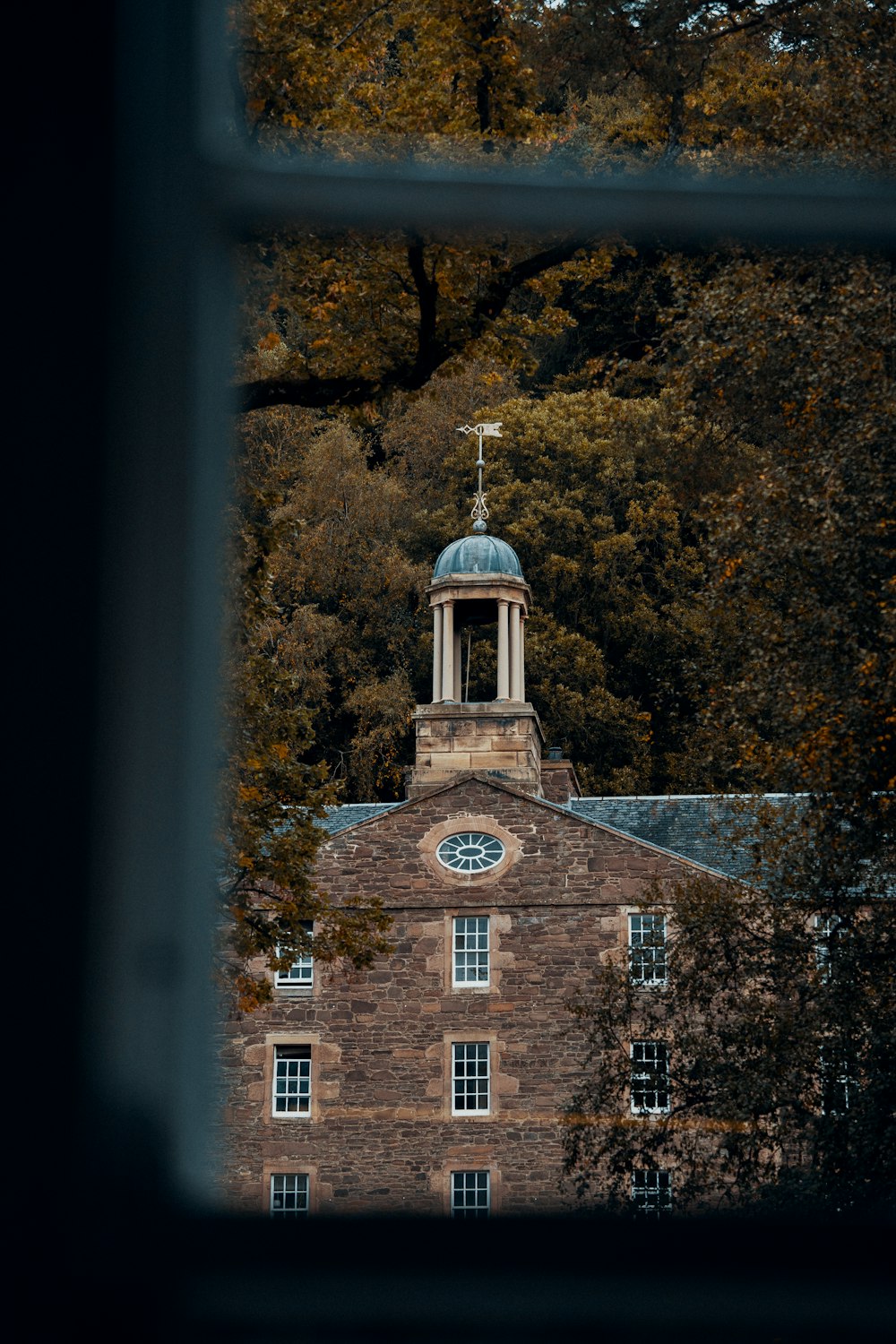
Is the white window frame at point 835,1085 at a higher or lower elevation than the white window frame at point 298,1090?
higher

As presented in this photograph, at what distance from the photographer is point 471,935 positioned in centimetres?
888

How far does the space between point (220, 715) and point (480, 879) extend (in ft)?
33.0

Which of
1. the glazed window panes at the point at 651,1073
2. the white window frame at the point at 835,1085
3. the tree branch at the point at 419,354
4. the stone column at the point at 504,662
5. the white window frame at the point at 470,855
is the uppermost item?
the stone column at the point at 504,662

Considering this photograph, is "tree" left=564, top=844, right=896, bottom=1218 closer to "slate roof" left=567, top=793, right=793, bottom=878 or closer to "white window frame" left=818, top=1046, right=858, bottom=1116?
"white window frame" left=818, top=1046, right=858, bottom=1116

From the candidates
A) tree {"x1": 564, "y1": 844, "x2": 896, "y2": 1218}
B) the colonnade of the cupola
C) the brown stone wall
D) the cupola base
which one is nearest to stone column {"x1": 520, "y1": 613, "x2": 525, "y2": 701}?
the colonnade of the cupola

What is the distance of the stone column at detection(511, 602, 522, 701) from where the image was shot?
12.7 metres

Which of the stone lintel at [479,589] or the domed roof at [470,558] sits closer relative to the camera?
the domed roof at [470,558]

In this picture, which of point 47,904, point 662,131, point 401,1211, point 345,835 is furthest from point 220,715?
point 345,835

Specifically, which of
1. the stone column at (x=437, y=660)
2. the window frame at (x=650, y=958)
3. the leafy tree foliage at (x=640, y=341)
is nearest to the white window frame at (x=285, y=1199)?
the leafy tree foliage at (x=640, y=341)

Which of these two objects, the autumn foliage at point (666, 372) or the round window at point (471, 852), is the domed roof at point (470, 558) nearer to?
the round window at point (471, 852)

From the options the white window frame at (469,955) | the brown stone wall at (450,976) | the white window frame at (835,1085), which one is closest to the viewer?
the white window frame at (835,1085)

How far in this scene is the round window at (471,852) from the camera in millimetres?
10703

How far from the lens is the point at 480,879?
10641 millimetres

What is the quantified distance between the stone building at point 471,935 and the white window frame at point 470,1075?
21 millimetres
